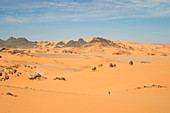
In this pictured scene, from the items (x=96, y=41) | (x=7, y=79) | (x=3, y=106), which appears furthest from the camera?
(x=96, y=41)

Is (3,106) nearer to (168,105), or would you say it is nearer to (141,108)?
(141,108)

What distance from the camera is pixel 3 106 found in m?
4.45

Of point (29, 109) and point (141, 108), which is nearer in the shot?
point (29, 109)

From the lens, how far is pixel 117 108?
17.3 feet

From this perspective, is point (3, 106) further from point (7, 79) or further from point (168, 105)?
point (7, 79)

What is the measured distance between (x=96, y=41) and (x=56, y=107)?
79071 mm

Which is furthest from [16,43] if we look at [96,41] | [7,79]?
[7,79]

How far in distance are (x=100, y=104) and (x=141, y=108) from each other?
4.75 ft

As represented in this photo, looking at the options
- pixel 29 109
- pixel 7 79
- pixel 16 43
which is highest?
pixel 16 43

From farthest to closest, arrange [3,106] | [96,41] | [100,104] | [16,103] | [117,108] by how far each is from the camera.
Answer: [96,41] → [100,104] → [117,108] → [16,103] → [3,106]

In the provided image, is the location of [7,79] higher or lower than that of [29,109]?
lower

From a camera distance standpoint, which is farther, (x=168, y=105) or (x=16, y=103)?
(x=168, y=105)

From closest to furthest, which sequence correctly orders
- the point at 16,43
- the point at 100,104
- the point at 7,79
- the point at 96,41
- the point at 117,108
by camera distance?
the point at 117,108, the point at 100,104, the point at 7,79, the point at 96,41, the point at 16,43

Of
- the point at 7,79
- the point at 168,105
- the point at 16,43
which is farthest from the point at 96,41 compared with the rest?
the point at 168,105
